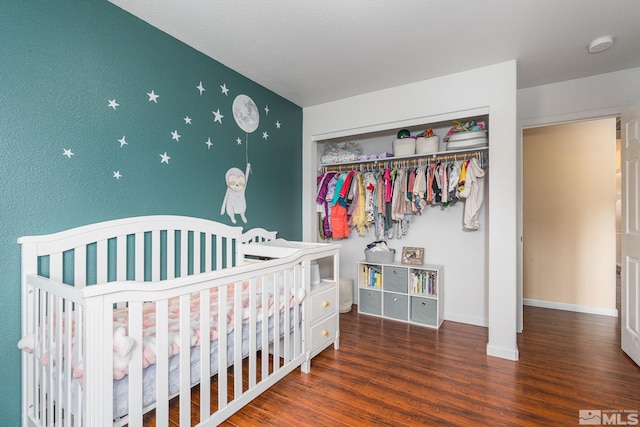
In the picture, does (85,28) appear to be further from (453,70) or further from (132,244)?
(453,70)

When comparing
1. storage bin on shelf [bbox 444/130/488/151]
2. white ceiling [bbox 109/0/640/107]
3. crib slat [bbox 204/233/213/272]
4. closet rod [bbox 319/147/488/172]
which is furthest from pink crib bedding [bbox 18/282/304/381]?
storage bin on shelf [bbox 444/130/488/151]

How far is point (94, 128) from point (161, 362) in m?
1.38

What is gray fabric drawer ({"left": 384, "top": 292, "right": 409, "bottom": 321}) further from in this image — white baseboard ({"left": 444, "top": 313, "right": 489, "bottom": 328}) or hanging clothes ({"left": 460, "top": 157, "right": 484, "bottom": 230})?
hanging clothes ({"left": 460, "top": 157, "right": 484, "bottom": 230})

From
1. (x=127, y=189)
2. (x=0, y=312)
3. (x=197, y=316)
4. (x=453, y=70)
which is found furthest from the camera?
(x=453, y=70)

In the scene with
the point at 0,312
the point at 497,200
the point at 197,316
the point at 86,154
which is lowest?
the point at 197,316

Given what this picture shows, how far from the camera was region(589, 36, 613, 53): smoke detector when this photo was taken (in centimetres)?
208

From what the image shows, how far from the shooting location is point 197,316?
1.71m

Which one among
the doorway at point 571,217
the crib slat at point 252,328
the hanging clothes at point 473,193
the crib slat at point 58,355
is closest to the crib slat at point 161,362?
the crib slat at point 58,355

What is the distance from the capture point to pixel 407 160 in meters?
3.18

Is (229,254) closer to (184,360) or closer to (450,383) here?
(184,360)

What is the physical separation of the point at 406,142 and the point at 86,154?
2.62m

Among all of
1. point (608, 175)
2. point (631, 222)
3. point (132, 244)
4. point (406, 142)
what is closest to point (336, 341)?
point (132, 244)

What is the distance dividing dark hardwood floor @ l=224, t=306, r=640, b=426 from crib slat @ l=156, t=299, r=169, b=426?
1.62 ft

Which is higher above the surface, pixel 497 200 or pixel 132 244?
pixel 497 200
